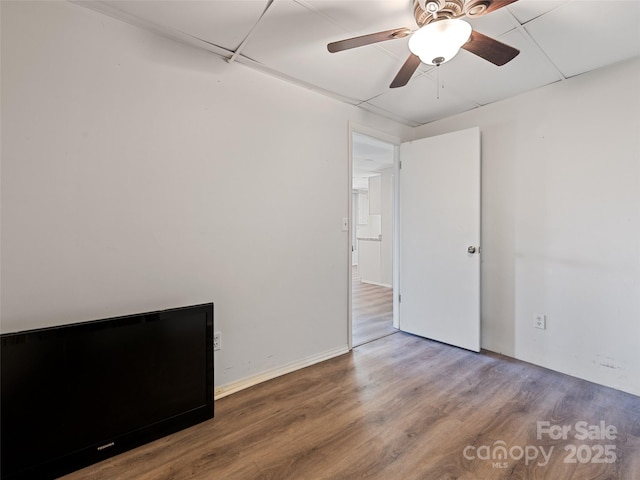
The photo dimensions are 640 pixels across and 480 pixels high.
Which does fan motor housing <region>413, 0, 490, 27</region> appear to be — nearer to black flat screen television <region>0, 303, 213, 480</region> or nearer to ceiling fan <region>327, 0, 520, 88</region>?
ceiling fan <region>327, 0, 520, 88</region>

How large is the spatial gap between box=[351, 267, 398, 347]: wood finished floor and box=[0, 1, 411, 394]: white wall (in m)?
0.66

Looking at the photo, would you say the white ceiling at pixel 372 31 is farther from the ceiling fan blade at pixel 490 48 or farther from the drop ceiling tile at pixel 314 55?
the ceiling fan blade at pixel 490 48

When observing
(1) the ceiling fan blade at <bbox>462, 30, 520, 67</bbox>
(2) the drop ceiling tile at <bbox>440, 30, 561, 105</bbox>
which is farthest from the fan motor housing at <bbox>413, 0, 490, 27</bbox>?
(2) the drop ceiling tile at <bbox>440, 30, 561, 105</bbox>

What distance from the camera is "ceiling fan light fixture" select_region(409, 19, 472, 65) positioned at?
1343 mm

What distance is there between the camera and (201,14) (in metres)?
1.66

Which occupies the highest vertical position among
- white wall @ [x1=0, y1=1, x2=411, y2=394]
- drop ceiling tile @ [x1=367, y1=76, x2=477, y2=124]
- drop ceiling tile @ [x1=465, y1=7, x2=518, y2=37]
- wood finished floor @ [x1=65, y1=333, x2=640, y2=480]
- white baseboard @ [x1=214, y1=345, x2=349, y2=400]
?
drop ceiling tile @ [x1=367, y1=76, x2=477, y2=124]

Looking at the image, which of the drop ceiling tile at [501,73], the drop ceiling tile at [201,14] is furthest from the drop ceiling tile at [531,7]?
the drop ceiling tile at [201,14]

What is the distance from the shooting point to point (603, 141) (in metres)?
2.19

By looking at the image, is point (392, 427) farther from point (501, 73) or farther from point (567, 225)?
point (501, 73)

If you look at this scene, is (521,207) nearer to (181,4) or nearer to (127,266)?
(181,4)

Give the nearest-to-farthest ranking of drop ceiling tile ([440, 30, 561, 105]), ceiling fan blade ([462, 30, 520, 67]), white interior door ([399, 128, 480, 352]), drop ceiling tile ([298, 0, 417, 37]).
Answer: ceiling fan blade ([462, 30, 520, 67]) < drop ceiling tile ([298, 0, 417, 37]) < drop ceiling tile ([440, 30, 561, 105]) < white interior door ([399, 128, 480, 352])

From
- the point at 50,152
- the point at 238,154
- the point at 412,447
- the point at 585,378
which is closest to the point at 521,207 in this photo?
the point at 585,378

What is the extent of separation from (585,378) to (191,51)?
12.0 ft

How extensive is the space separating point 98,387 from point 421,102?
10.3 ft
